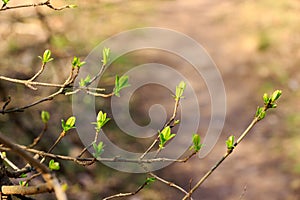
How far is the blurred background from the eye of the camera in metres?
5.28

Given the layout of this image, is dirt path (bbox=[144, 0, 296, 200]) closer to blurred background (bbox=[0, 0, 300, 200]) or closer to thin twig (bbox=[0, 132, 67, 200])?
blurred background (bbox=[0, 0, 300, 200])

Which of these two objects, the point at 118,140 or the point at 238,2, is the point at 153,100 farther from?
the point at 238,2

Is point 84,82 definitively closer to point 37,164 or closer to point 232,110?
point 37,164

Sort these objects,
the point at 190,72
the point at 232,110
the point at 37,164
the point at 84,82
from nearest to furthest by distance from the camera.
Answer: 1. the point at 37,164
2. the point at 84,82
3. the point at 232,110
4. the point at 190,72

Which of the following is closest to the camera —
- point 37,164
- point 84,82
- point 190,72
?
point 37,164

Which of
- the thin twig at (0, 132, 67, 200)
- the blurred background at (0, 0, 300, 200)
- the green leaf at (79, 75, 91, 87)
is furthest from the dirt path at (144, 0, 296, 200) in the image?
the thin twig at (0, 132, 67, 200)

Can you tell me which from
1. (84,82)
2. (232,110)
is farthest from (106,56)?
(232,110)

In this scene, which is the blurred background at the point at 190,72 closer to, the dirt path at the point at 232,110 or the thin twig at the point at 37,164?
the dirt path at the point at 232,110

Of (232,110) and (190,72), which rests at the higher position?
(190,72)

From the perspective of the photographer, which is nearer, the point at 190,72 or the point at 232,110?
the point at 232,110

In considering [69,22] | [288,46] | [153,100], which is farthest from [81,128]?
[288,46]

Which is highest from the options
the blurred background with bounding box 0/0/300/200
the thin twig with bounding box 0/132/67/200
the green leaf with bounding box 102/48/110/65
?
the blurred background with bounding box 0/0/300/200

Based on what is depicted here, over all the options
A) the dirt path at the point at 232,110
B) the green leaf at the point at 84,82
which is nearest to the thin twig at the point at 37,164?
the green leaf at the point at 84,82

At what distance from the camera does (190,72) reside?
7.64 m
